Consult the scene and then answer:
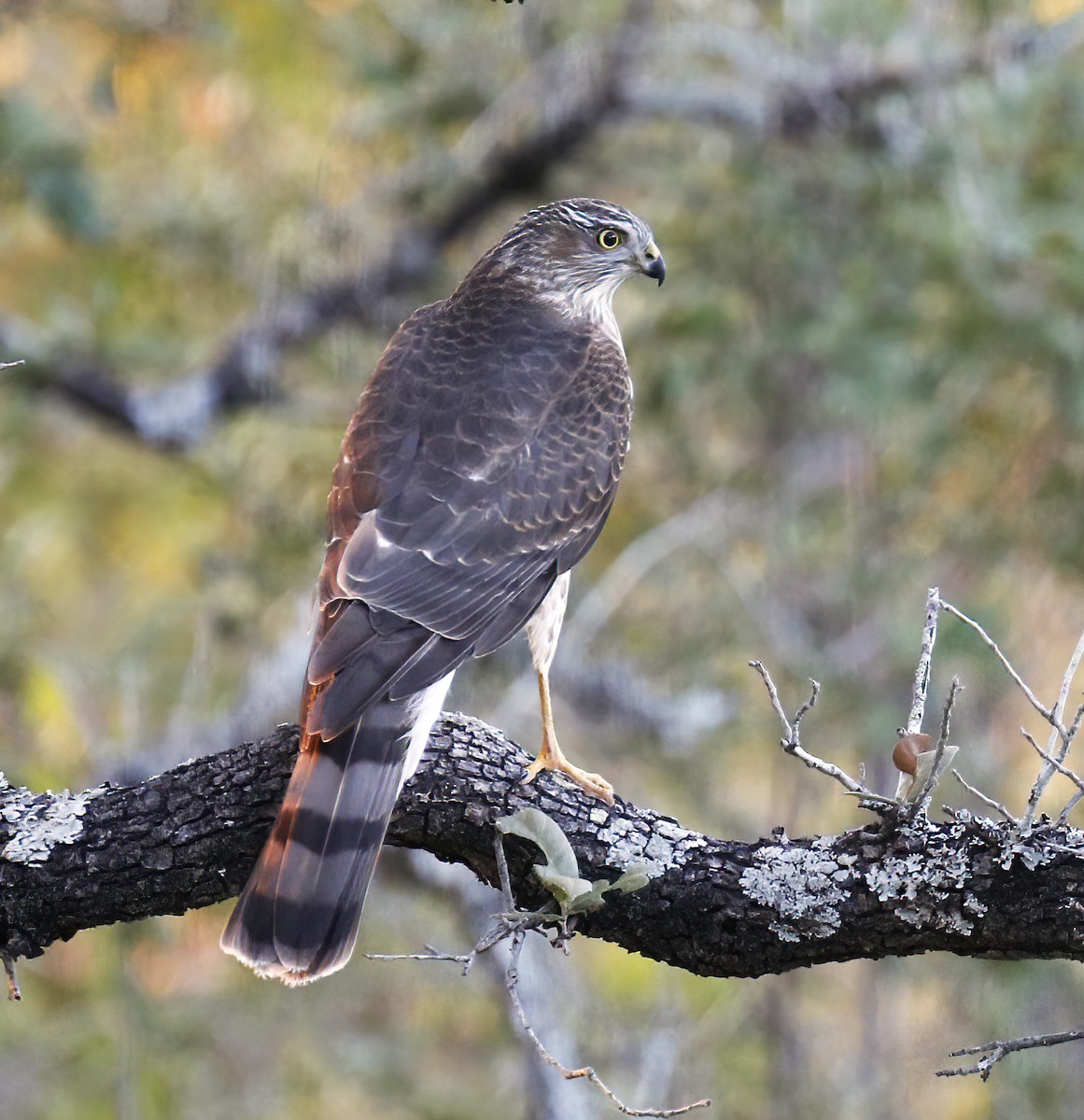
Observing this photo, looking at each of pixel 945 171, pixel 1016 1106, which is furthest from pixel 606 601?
pixel 1016 1106

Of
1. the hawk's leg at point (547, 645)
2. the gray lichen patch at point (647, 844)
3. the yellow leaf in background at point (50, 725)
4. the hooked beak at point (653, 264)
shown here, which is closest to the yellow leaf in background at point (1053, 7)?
the hooked beak at point (653, 264)

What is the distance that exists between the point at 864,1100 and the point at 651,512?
109 inches

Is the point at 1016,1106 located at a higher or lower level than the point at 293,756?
lower

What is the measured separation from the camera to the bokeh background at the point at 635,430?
569 centimetres

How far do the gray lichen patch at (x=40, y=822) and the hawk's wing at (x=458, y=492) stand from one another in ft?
1.64

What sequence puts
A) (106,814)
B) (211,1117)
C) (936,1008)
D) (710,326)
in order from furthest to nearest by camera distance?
1. (936,1008)
2. (211,1117)
3. (710,326)
4. (106,814)

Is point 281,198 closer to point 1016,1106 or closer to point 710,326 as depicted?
point 710,326

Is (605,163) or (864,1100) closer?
(864,1100)

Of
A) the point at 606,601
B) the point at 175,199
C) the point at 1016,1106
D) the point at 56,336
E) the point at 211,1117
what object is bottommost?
the point at 211,1117

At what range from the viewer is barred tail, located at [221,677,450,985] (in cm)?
296

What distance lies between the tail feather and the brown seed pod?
989 millimetres

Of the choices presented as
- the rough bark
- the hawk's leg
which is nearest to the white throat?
the hawk's leg

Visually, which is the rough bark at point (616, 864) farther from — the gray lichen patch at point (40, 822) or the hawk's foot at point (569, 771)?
the hawk's foot at point (569, 771)

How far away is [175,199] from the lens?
657 centimetres
